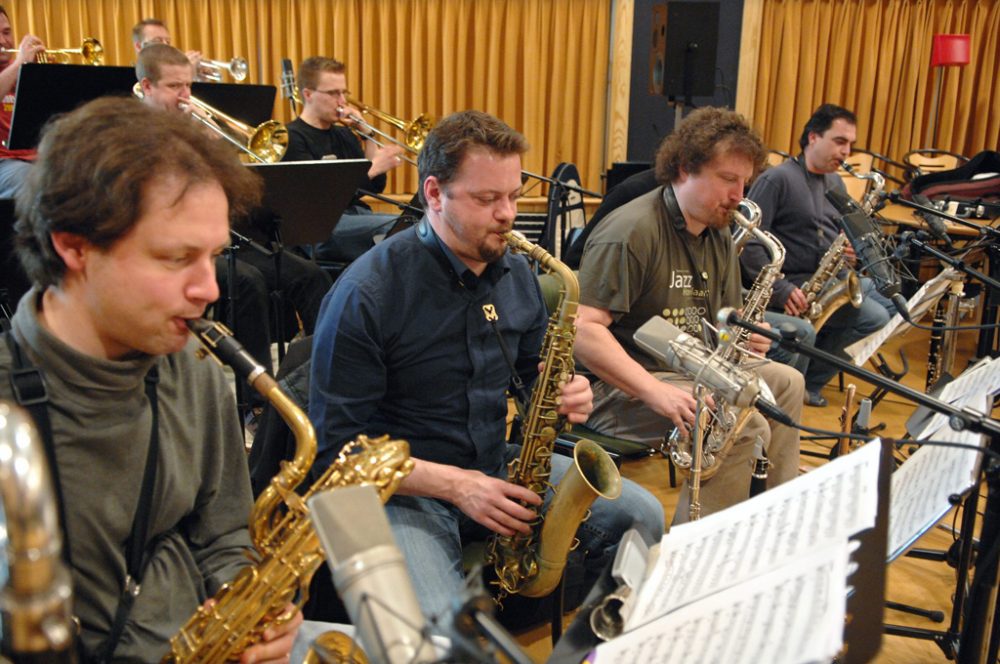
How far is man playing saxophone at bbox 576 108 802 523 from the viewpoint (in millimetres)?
2957

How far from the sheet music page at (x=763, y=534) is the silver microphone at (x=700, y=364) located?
32cm

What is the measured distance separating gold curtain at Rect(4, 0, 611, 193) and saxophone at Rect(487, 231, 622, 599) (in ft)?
15.6

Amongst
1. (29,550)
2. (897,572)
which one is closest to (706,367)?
(29,550)

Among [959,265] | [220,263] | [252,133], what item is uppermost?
[252,133]

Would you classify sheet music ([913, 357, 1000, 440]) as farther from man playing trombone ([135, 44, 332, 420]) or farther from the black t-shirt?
the black t-shirt

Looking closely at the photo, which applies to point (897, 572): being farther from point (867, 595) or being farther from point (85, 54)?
point (85, 54)

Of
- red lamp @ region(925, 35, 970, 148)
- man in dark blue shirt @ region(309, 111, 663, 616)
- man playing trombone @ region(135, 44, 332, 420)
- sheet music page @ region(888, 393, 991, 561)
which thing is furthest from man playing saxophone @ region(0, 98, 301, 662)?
red lamp @ region(925, 35, 970, 148)

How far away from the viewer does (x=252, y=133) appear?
4.55 m

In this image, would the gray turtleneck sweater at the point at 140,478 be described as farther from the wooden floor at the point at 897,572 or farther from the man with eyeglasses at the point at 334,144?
the man with eyeglasses at the point at 334,144

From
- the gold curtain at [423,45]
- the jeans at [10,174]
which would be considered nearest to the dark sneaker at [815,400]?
the gold curtain at [423,45]

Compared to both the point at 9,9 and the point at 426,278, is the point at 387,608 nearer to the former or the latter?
the point at 426,278

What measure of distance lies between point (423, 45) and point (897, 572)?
5404 millimetres

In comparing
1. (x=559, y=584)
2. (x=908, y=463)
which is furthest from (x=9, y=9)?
(x=908, y=463)

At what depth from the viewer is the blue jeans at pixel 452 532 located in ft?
6.69
